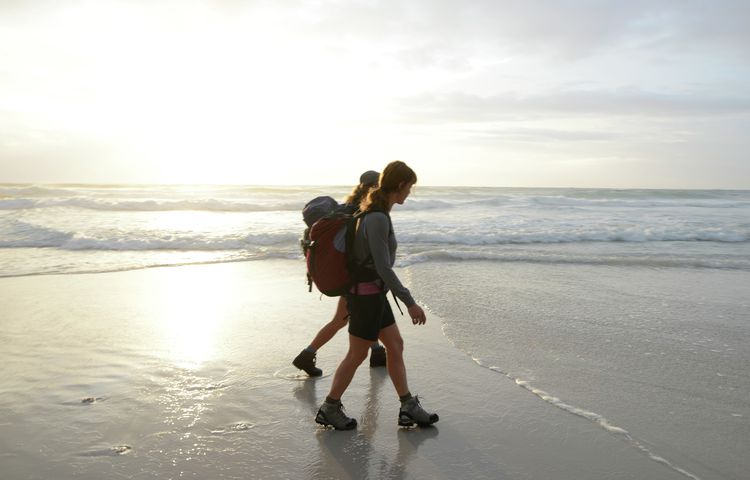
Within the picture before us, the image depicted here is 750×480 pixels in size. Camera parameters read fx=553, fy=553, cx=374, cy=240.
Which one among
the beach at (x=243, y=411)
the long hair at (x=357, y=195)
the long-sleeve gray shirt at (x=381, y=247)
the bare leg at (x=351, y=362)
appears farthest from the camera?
the long hair at (x=357, y=195)

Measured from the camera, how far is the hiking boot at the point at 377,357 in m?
4.91

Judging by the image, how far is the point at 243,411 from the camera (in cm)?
390

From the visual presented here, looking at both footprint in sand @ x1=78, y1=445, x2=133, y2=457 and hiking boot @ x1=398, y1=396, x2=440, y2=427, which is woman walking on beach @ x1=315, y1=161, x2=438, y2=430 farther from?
footprint in sand @ x1=78, y1=445, x2=133, y2=457

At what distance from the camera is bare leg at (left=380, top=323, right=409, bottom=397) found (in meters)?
3.63

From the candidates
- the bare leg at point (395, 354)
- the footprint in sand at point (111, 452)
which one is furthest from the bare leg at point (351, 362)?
the footprint in sand at point (111, 452)

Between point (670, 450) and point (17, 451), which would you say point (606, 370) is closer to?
point (670, 450)

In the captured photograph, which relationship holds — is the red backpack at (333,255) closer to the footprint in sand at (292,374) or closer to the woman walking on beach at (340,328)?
the woman walking on beach at (340,328)

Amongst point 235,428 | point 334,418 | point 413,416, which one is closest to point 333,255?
point 334,418

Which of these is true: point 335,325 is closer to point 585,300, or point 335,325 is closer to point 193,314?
point 193,314

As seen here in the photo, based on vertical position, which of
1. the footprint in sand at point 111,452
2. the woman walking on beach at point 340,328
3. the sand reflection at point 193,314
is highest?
the woman walking on beach at point 340,328

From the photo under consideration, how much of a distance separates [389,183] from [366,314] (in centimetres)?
84

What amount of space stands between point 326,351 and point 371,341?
6.52 ft

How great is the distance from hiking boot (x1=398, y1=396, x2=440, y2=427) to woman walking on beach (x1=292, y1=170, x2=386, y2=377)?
18.6 inches

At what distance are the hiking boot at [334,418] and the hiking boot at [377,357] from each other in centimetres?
126
